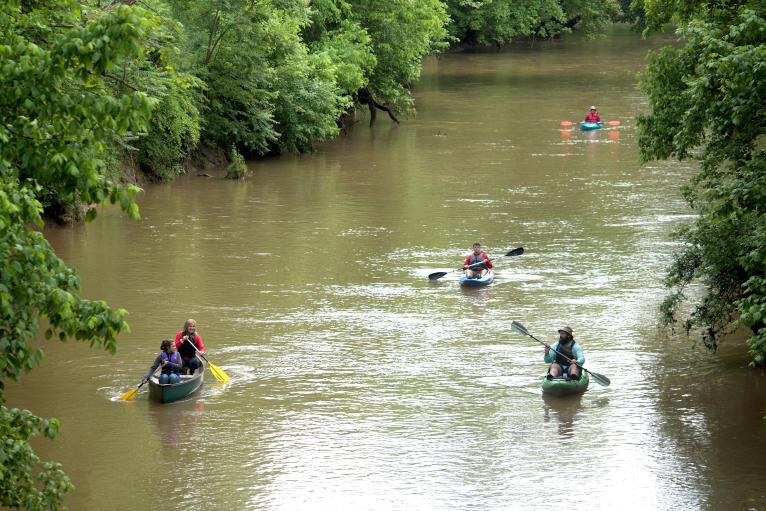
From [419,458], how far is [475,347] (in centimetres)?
524

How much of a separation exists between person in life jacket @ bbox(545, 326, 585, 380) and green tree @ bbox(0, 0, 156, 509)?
10424 millimetres

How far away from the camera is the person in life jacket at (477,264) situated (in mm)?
24938

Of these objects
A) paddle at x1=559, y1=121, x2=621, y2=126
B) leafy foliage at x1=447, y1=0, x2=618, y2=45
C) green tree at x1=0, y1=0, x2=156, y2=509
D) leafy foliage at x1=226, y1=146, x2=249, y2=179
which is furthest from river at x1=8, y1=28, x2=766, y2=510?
leafy foliage at x1=447, y1=0, x2=618, y2=45

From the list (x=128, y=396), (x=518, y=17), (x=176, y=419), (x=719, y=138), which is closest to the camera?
(x=719, y=138)

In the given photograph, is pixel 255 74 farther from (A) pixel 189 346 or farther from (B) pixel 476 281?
(A) pixel 189 346

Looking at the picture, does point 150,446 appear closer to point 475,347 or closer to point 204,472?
point 204,472

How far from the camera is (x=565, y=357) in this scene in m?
18.4

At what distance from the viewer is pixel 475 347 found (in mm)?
20750

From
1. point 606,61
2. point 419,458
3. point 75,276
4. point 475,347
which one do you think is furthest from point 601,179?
point 606,61

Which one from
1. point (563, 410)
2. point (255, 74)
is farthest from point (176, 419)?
point (255, 74)

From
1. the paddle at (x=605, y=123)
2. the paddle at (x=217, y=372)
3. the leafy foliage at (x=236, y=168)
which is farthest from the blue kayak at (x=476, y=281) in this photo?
the paddle at (x=605, y=123)

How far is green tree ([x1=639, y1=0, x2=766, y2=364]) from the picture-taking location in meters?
12.9

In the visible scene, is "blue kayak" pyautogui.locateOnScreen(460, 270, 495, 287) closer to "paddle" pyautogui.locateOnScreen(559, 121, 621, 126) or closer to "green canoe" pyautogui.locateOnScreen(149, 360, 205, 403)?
"green canoe" pyautogui.locateOnScreen(149, 360, 205, 403)

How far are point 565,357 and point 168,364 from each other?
6.08 metres
